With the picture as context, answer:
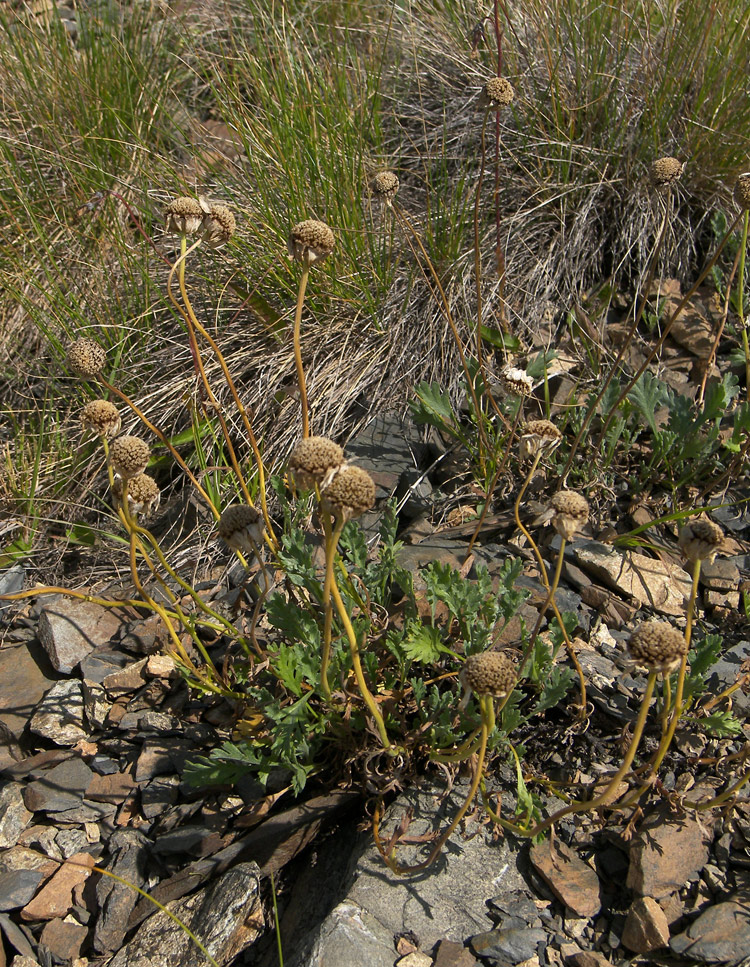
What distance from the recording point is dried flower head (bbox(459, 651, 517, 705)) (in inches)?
66.6

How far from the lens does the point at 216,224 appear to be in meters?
2.27

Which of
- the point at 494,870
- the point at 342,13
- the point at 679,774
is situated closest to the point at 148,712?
the point at 494,870

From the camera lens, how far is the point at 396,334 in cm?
379

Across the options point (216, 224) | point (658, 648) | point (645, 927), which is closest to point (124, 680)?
point (216, 224)

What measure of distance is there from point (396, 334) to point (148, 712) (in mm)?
2012

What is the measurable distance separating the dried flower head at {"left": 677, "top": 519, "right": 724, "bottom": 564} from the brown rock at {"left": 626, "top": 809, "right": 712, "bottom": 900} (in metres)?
0.79

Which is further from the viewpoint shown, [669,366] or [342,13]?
[342,13]

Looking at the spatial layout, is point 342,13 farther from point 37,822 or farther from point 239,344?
point 37,822

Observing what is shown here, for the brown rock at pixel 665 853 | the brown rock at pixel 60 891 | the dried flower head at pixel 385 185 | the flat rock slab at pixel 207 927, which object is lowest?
the brown rock at pixel 60 891

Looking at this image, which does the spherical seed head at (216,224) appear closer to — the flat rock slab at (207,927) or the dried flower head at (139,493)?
the dried flower head at (139,493)

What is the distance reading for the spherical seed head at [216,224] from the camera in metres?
2.26

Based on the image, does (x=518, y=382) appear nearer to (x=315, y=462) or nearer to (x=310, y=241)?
(x=310, y=241)

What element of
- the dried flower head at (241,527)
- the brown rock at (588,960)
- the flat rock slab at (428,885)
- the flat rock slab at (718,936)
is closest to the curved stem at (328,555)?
the dried flower head at (241,527)

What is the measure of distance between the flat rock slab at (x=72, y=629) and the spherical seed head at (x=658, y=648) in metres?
2.15
